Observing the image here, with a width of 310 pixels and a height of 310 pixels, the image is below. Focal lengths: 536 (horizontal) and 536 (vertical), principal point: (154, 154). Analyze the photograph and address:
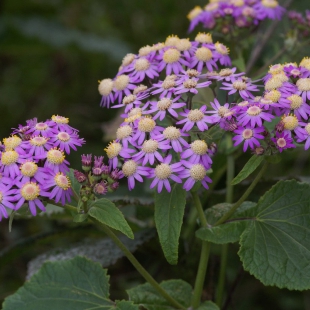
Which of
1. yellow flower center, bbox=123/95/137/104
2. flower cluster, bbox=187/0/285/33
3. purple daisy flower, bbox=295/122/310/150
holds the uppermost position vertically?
flower cluster, bbox=187/0/285/33

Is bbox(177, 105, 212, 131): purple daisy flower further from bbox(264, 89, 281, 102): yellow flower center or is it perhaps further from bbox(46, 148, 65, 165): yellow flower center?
bbox(46, 148, 65, 165): yellow flower center

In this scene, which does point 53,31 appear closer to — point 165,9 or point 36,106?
point 36,106

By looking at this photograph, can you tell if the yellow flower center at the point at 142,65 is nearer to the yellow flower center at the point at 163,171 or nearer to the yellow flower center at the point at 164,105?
the yellow flower center at the point at 164,105

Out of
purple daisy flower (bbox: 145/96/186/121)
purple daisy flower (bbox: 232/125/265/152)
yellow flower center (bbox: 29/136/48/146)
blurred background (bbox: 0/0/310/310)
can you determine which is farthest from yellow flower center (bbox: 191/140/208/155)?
blurred background (bbox: 0/0/310/310)

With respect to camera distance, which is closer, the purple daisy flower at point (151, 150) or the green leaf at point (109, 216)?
the green leaf at point (109, 216)

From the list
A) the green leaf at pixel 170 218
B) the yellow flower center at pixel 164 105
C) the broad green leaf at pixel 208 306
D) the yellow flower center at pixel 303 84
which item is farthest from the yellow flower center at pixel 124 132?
the broad green leaf at pixel 208 306
